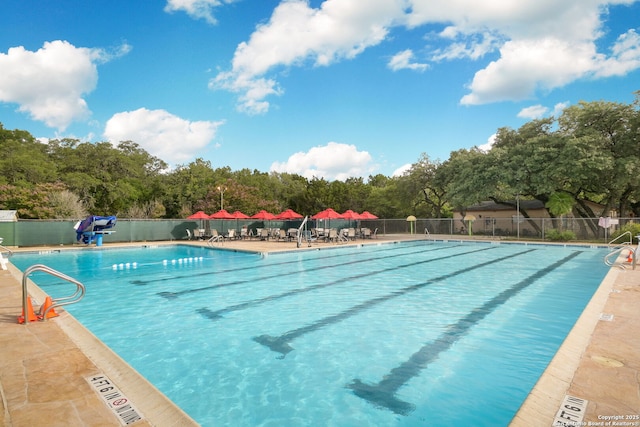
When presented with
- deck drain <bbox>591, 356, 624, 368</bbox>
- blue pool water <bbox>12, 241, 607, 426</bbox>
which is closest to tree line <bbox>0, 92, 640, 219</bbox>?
blue pool water <bbox>12, 241, 607, 426</bbox>

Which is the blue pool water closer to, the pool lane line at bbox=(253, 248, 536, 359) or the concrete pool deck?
the pool lane line at bbox=(253, 248, 536, 359)

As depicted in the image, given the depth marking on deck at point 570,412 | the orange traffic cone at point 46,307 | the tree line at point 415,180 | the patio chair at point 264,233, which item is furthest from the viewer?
the patio chair at point 264,233

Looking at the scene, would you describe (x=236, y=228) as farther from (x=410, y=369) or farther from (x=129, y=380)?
(x=129, y=380)

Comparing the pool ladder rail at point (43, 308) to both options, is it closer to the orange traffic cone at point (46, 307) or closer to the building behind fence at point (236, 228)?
the orange traffic cone at point (46, 307)

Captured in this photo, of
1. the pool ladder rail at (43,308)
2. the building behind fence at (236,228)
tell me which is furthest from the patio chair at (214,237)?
the pool ladder rail at (43,308)

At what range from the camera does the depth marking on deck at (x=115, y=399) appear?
256 centimetres

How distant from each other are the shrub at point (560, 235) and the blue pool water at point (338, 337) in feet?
43.5

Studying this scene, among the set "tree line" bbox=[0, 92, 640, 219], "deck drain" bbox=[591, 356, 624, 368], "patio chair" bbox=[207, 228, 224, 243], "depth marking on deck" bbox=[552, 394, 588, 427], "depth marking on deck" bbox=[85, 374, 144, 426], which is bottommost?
"depth marking on deck" bbox=[85, 374, 144, 426]

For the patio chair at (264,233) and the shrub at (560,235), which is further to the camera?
the patio chair at (264,233)

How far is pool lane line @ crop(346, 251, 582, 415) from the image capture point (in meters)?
3.48

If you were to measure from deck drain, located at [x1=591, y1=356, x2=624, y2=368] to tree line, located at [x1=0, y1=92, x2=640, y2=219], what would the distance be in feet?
74.2

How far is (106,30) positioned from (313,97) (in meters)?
13.1

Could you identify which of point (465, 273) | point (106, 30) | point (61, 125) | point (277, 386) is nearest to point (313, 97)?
point (106, 30)

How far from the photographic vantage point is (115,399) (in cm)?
283
